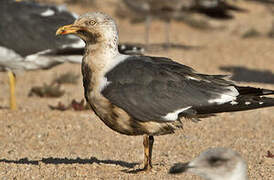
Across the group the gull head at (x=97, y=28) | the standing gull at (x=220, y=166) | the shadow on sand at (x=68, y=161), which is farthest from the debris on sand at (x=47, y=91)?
the standing gull at (x=220, y=166)

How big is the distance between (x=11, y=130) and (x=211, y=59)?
865cm

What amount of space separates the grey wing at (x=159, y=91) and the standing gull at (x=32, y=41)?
3.99m

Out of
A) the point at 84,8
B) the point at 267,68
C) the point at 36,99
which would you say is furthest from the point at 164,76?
the point at 84,8

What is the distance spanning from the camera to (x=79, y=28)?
6152mm

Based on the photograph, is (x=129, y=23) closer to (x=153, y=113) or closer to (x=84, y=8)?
(x=84, y=8)

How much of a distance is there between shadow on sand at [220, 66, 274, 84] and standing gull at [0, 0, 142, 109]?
5326 mm

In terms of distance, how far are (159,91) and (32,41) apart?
4629 mm

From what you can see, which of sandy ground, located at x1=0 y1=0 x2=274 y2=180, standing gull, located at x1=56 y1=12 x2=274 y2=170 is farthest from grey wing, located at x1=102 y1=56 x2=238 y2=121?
sandy ground, located at x1=0 y1=0 x2=274 y2=180

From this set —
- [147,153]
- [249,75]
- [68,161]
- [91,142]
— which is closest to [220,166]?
[147,153]

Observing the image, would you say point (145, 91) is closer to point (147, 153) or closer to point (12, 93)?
point (147, 153)

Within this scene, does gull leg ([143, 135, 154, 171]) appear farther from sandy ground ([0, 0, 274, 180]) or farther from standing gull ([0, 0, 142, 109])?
standing gull ([0, 0, 142, 109])

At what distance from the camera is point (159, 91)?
5945mm

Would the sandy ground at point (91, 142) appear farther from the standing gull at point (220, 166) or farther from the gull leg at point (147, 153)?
the standing gull at point (220, 166)

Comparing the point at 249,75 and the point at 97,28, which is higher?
the point at 97,28
